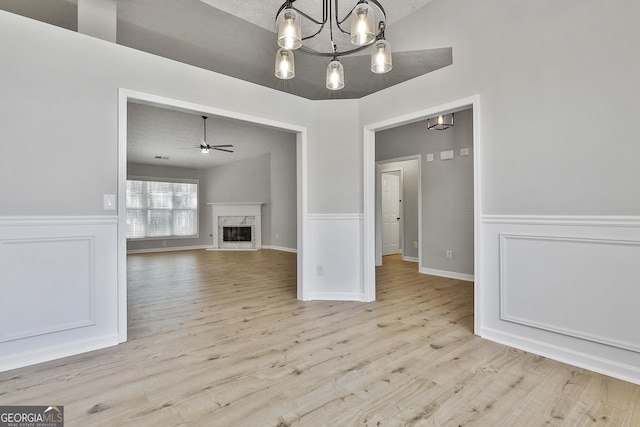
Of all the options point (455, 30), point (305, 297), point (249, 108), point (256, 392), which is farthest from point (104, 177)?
point (455, 30)

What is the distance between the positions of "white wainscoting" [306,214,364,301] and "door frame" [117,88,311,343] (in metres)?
0.10

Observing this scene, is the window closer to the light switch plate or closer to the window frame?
the window frame

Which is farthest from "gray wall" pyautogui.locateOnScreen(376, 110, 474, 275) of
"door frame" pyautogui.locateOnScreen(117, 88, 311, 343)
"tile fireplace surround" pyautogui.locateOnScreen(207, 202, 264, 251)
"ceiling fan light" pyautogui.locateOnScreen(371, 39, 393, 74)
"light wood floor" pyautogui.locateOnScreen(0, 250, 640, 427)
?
"tile fireplace surround" pyautogui.locateOnScreen(207, 202, 264, 251)

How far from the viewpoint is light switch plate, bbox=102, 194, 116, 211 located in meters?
2.46

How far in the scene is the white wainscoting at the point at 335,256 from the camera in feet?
12.2

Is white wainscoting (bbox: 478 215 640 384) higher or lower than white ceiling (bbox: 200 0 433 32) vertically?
lower

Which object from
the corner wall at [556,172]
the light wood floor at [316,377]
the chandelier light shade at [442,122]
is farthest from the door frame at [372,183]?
the chandelier light shade at [442,122]

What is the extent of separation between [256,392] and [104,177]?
2.04m

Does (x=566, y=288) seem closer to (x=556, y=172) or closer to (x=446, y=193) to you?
(x=556, y=172)

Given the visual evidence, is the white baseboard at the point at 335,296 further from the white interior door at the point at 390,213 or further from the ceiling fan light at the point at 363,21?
the white interior door at the point at 390,213

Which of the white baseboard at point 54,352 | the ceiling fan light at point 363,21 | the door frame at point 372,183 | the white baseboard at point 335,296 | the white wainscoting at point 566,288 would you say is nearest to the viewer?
the ceiling fan light at point 363,21

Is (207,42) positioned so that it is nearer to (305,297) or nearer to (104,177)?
(104,177)

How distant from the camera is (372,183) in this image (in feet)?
12.1

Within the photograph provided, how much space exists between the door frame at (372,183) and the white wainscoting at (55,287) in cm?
253
